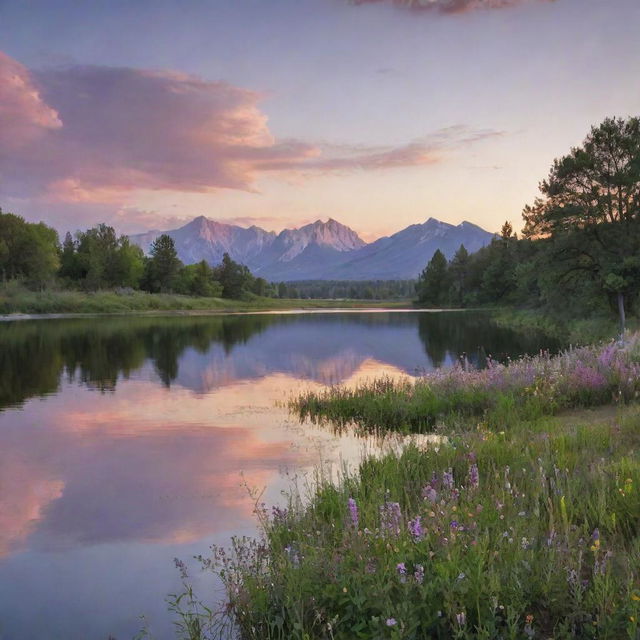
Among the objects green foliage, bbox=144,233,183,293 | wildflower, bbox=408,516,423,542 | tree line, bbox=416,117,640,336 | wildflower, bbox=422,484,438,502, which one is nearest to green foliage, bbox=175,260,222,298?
green foliage, bbox=144,233,183,293

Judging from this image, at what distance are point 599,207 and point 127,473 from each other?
123 ft

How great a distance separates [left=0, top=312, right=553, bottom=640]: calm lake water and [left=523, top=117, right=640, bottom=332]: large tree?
18100 mm

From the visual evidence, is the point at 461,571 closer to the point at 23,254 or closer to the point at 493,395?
the point at 493,395

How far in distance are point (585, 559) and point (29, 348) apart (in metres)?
41.1

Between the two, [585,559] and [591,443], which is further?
[591,443]

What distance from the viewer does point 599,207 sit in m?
38.9

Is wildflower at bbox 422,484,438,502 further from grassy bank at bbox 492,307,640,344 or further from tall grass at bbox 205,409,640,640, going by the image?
grassy bank at bbox 492,307,640,344

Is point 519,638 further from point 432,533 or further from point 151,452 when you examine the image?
point 151,452

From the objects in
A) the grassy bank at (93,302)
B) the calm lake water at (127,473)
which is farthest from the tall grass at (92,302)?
the calm lake water at (127,473)

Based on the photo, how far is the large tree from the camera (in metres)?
38.9

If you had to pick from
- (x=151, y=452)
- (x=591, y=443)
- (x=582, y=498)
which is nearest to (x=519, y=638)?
(x=582, y=498)

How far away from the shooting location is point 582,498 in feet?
23.0

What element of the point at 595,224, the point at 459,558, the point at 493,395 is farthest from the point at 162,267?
the point at 459,558

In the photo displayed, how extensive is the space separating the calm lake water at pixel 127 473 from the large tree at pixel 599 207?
713 inches
